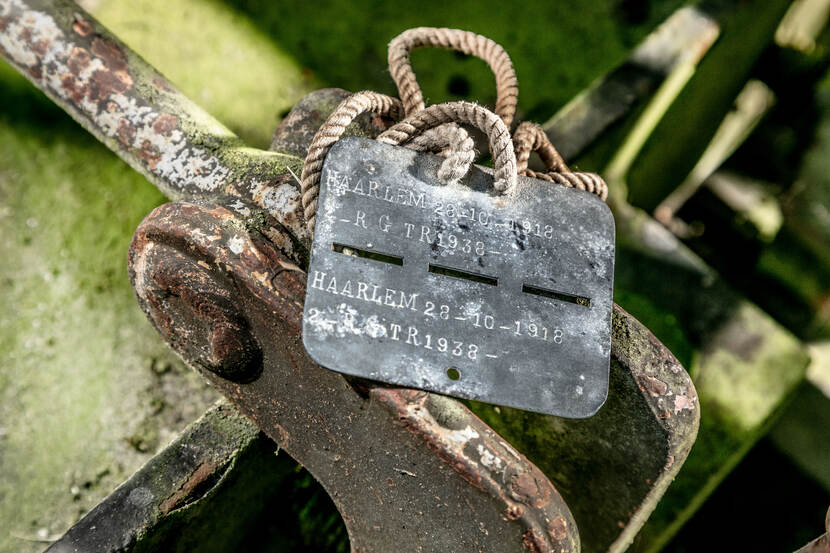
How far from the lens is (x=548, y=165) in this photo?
91 centimetres

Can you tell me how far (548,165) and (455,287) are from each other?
27 cm

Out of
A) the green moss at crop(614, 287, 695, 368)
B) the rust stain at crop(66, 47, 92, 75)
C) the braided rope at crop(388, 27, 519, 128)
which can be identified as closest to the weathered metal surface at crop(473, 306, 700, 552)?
the braided rope at crop(388, 27, 519, 128)

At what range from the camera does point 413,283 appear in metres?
0.74

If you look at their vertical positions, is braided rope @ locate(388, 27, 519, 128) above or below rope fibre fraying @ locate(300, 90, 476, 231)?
above

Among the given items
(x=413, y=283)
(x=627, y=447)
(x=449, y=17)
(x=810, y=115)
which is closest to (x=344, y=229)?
(x=413, y=283)

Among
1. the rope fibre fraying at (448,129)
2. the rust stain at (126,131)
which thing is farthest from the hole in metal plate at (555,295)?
the rust stain at (126,131)

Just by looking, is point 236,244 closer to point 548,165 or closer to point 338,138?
point 338,138

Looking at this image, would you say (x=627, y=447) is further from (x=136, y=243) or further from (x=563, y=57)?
(x=563, y=57)

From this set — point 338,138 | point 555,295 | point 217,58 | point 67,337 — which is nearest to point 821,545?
point 555,295

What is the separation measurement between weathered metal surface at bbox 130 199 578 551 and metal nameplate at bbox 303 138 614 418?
62 mm

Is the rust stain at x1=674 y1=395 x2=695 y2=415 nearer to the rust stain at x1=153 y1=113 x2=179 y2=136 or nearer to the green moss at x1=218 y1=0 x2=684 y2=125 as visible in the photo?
the rust stain at x1=153 y1=113 x2=179 y2=136

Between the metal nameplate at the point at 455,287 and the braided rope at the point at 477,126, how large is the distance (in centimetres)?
2

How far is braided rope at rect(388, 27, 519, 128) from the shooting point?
870mm

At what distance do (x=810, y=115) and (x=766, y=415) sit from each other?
1.00m
